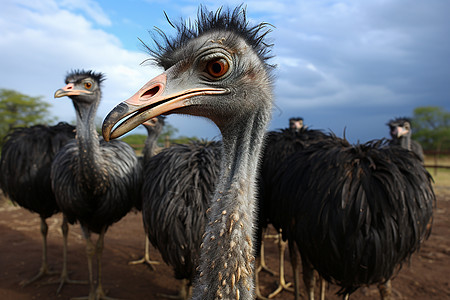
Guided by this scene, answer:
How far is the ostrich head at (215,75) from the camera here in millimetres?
1646

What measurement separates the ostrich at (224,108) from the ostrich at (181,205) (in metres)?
1.43

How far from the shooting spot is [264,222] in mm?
4020

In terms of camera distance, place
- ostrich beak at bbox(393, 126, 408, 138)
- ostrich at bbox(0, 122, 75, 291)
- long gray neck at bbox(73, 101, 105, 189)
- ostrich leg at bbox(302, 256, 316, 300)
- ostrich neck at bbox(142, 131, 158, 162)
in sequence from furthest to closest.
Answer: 1. ostrich beak at bbox(393, 126, 408, 138)
2. ostrich neck at bbox(142, 131, 158, 162)
3. ostrich at bbox(0, 122, 75, 291)
4. long gray neck at bbox(73, 101, 105, 189)
5. ostrich leg at bbox(302, 256, 316, 300)

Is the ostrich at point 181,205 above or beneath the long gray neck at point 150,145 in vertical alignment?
beneath

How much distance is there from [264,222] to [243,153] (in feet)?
8.27

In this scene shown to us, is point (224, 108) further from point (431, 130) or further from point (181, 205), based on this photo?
point (431, 130)

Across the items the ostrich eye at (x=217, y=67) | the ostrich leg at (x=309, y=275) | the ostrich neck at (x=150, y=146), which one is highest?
the ostrich eye at (x=217, y=67)

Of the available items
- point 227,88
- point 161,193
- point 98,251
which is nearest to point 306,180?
Result: point 161,193

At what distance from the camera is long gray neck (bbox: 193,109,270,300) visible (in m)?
1.48

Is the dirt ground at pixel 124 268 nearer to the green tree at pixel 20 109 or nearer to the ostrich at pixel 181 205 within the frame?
the ostrich at pixel 181 205

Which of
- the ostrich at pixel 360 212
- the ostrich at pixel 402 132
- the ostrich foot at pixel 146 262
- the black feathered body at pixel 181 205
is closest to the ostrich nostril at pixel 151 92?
the black feathered body at pixel 181 205

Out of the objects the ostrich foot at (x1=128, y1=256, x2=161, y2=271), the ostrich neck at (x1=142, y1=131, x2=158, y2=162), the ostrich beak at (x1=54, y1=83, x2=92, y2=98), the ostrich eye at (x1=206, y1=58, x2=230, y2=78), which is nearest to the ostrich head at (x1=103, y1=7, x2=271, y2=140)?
the ostrich eye at (x1=206, y1=58, x2=230, y2=78)

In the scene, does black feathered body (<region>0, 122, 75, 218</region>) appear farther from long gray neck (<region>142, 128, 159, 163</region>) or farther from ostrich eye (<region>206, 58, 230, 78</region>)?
ostrich eye (<region>206, 58, 230, 78</region>)

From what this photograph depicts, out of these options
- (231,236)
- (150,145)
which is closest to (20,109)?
(150,145)
